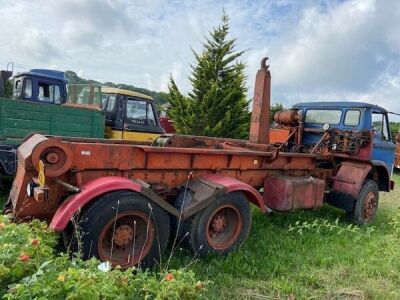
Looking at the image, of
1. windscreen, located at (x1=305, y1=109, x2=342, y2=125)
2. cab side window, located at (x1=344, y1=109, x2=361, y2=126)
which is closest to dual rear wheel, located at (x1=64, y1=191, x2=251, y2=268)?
cab side window, located at (x1=344, y1=109, x2=361, y2=126)

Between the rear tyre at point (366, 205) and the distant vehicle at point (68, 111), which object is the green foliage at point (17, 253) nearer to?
the distant vehicle at point (68, 111)

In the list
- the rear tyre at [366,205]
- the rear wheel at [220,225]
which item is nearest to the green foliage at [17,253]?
the rear wheel at [220,225]

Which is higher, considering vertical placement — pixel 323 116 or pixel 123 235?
pixel 323 116

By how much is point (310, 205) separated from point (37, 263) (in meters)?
4.72

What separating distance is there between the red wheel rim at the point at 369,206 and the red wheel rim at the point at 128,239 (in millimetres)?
4803

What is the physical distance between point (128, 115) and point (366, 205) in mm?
6446

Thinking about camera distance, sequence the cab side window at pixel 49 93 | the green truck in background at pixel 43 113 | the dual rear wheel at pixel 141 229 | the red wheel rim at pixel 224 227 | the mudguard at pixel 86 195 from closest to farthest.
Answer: the mudguard at pixel 86 195 → the dual rear wheel at pixel 141 229 → the red wheel rim at pixel 224 227 → the green truck in background at pixel 43 113 → the cab side window at pixel 49 93

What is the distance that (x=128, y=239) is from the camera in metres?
4.14

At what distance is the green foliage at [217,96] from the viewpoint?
17562 mm

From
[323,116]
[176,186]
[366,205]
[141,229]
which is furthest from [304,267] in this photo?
[323,116]

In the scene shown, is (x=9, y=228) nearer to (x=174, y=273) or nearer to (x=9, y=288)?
(x=9, y=288)

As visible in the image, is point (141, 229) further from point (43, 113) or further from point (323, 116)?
point (323, 116)

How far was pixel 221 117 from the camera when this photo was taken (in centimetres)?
1783

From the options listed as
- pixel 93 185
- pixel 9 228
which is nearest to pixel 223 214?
pixel 93 185
